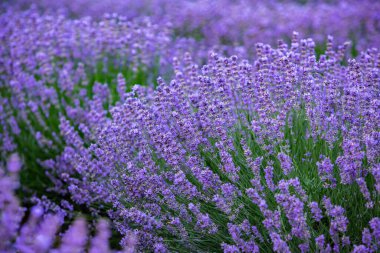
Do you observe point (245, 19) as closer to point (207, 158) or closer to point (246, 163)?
point (207, 158)

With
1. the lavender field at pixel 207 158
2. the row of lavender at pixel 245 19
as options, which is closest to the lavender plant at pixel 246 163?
the lavender field at pixel 207 158

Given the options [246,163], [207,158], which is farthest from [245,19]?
[246,163]

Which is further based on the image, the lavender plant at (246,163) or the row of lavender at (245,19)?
the row of lavender at (245,19)

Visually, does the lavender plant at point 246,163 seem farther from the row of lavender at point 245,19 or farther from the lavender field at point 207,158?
the row of lavender at point 245,19

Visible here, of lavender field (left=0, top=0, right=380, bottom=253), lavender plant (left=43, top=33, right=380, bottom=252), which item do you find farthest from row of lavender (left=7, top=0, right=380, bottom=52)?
lavender plant (left=43, top=33, right=380, bottom=252)

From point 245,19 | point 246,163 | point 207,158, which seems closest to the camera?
point 246,163

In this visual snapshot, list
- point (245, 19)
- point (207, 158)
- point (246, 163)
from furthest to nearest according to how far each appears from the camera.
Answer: point (245, 19), point (207, 158), point (246, 163)

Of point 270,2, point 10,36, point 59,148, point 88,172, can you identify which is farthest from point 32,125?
point 270,2
